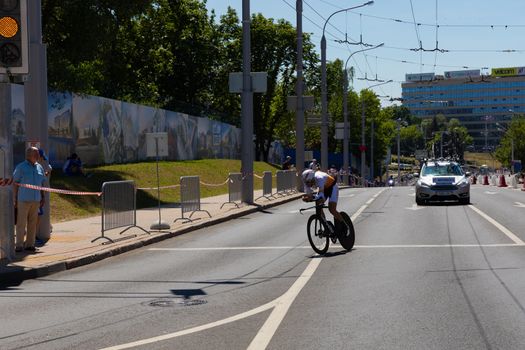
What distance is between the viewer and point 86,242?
47.4 ft

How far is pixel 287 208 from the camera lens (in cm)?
2661

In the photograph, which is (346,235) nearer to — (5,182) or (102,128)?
(5,182)

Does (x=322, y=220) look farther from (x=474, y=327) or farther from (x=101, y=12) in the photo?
(x=101, y=12)

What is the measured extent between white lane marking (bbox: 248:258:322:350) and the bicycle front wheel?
6.70 feet

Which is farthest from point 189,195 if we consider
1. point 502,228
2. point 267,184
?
point 267,184

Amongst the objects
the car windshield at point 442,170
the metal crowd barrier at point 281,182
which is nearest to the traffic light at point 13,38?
the car windshield at point 442,170

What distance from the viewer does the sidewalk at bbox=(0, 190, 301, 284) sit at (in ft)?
36.8

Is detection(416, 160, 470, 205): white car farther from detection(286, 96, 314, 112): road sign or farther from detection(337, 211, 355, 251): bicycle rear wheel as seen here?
detection(337, 211, 355, 251): bicycle rear wheel

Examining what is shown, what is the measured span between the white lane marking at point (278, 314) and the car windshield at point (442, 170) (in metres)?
17.5

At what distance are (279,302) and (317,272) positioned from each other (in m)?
2.43

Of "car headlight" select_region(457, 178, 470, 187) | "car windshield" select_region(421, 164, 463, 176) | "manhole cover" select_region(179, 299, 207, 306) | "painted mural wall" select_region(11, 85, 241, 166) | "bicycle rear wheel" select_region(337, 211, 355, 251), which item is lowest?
"manhole cover" select_region(179, 299, 207, 306)

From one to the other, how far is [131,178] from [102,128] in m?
4.08

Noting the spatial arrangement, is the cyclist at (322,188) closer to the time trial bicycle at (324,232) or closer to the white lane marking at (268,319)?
the time trial bicycle at (324,232)

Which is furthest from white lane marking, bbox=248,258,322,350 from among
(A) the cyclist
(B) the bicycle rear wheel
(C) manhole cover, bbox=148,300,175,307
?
(B) the bicycle rear wheel
